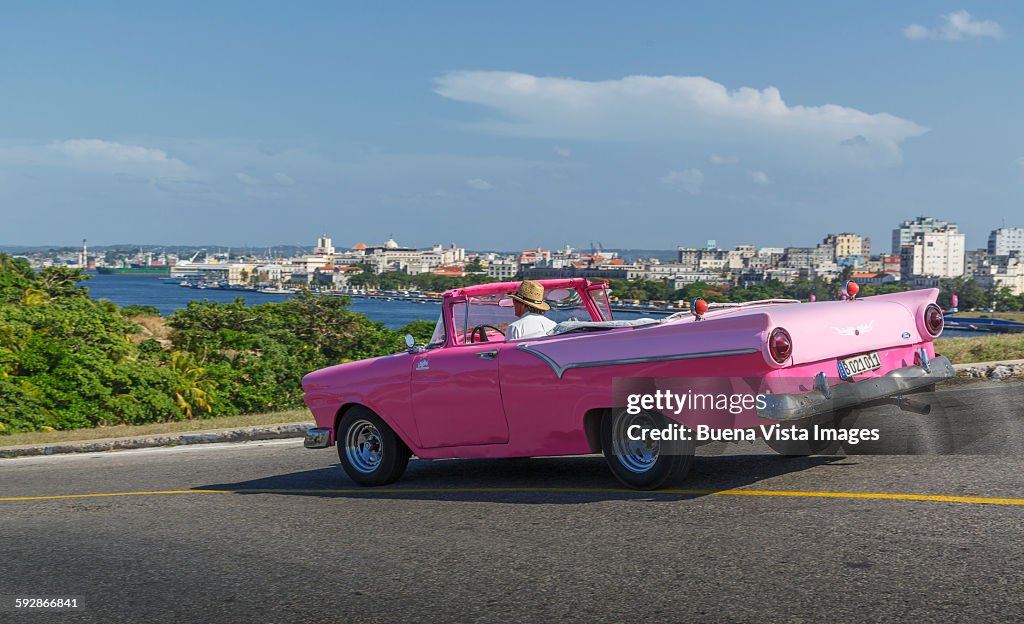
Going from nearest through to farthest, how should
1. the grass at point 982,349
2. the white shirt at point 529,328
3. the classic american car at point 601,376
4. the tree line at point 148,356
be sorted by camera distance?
the classic american car at point 601,376 < the white shirt at point 529,328 < the grass at point 982,349 < the tree line at point 148,356

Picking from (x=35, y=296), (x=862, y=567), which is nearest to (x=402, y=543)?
(x=862, y=567)

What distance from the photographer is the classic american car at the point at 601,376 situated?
20.8 ft

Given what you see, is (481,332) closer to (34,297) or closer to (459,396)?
(459,396)

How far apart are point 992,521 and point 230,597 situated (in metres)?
4.01

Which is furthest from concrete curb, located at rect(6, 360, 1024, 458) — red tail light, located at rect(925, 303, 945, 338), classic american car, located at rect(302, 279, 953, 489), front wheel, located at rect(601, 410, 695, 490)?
front wheel, located at rect(601, 410, 695, 490)

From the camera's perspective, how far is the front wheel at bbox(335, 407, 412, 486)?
27.7 ft

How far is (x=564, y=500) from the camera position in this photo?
7.10 m

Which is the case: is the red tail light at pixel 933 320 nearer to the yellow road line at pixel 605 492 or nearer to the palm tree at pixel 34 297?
the yellow road line at pixel 605 492

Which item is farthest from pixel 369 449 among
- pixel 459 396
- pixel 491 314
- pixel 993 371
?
pixel 993 371

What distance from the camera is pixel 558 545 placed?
5828mm

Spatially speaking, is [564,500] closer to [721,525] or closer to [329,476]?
[721,525]

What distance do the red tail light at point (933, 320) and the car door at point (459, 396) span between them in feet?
10.1

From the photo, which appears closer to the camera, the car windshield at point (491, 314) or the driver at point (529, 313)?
the driver at point (529, 313)

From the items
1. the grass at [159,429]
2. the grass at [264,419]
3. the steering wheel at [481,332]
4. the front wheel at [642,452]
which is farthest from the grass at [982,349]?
the front wheel at [642,452]
